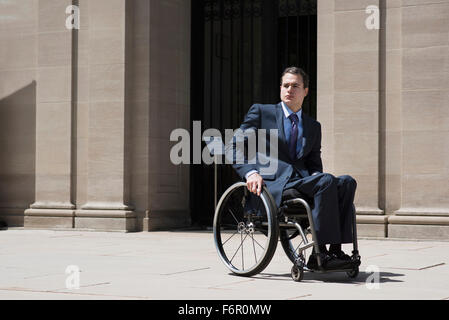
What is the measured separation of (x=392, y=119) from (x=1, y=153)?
7.02 m

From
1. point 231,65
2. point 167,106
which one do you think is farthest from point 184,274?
point 231,65

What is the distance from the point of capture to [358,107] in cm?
1169

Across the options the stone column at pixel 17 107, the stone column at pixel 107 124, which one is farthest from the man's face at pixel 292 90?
the stone column at pixel 17 107

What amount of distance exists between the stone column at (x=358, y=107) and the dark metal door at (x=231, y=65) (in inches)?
77.4

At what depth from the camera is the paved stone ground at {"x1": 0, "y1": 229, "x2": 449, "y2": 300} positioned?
5641mm

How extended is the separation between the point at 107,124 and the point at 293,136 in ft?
22.2

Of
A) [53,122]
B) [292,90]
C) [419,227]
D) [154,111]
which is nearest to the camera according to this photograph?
[292,90]

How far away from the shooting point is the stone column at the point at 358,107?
37.9 ft

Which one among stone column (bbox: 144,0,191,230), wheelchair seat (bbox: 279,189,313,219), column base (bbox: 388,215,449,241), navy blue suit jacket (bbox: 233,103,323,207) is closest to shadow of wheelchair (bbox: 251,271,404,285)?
wheelchair seat (bbox: 279,189,313,219)

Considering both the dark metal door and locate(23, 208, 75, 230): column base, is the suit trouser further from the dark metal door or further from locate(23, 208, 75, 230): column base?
locate(23, 208, 75, 230): column base

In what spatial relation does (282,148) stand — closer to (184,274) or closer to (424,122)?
(184,274)

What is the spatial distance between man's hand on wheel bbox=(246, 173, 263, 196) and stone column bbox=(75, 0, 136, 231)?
6.69 metres

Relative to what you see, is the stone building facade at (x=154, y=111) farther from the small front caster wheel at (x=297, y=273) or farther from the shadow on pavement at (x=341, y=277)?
the small front caster wheel at (x=297, y=273)
